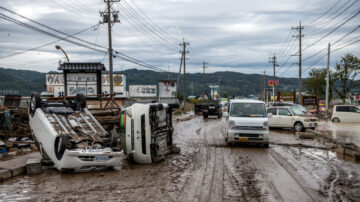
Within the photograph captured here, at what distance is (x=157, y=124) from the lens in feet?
35.2

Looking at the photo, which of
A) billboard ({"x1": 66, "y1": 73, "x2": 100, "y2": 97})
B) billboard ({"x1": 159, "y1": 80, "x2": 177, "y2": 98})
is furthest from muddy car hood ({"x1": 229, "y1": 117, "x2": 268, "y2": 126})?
billboard ({"x1": 159, "y1": 80, "x2": 177, "y2": 98})

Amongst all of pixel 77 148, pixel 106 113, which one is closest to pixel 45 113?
pixel 77 148

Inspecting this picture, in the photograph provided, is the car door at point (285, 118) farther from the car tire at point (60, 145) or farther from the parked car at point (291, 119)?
the car tire at point (60, 145)

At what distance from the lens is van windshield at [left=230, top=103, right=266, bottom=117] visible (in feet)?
48.7

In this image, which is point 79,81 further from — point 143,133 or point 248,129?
point 143,133

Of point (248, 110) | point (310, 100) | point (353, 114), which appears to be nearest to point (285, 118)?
point (248, 110)

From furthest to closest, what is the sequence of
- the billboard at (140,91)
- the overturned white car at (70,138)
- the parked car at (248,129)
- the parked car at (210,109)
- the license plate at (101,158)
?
the billboard at (140,91) < the parked car at (210,109) < the parked car at (248,129) < the license plate at (101,158) < the overturned white car at (70,138)

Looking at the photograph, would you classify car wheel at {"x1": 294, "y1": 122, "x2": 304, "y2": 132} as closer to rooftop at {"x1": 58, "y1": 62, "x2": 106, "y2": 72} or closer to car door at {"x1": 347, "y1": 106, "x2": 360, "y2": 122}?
car door at {"x1": 347, "y1": 106, "x2": 360, "y2": 122}

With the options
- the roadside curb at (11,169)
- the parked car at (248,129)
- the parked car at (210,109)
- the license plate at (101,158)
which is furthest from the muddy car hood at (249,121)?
the parked car at (210,109)

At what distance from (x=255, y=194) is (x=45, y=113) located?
6.86 m

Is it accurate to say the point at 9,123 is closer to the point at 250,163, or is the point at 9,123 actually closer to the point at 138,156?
the point at 138,156

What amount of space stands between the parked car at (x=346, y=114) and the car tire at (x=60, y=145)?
25728 mm

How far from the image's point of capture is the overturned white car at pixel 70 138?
893 cm

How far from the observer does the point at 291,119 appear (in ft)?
73.9
